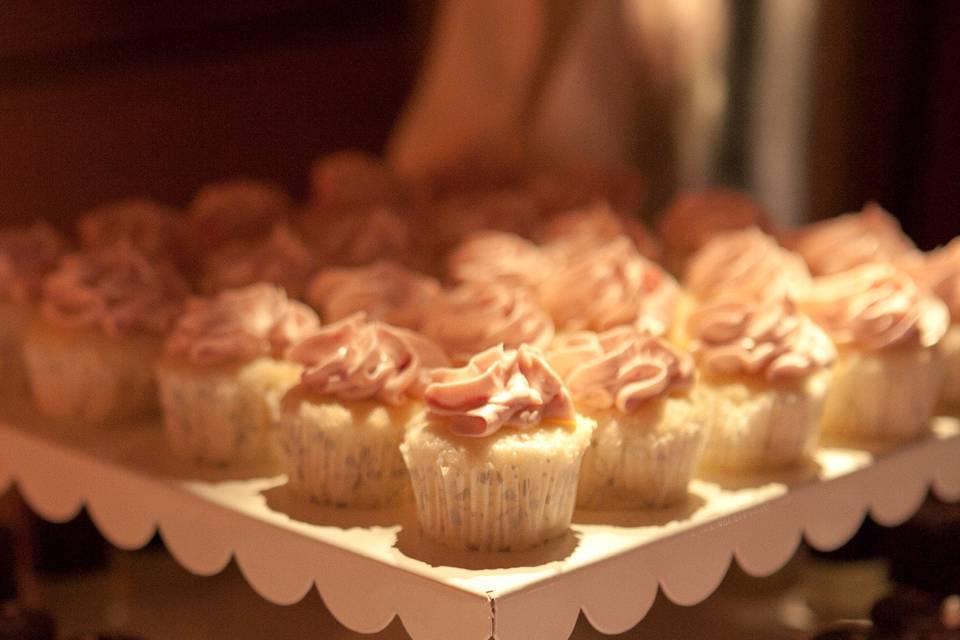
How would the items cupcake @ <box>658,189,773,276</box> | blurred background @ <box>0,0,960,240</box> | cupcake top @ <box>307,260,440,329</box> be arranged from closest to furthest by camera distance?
1. cupcake top @ <box>307,260,440,329</box>
2. cupcake @ <box>658,189,773,276</box>
3. blurred background @ <box>0,0,960,240</box>

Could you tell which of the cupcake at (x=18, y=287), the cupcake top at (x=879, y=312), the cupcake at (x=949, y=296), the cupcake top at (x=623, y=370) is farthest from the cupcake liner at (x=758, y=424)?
the cupcake at (x=18, y=287)

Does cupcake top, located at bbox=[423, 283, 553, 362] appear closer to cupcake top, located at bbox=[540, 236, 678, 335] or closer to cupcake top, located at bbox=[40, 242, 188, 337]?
cupcake top, located at bbox=[540, 236, 678, 335]

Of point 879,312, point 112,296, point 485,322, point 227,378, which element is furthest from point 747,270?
point 112,296

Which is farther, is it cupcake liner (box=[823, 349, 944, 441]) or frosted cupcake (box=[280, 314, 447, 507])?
cupcake liner (box=[823, 349, 944, 441])

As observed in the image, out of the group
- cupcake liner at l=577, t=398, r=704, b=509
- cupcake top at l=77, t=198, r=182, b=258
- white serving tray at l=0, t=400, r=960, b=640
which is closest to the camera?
white serving tray at l=0, t=400, r=960, b=640

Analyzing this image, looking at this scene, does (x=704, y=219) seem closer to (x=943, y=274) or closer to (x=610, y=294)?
(x=943, y=274)

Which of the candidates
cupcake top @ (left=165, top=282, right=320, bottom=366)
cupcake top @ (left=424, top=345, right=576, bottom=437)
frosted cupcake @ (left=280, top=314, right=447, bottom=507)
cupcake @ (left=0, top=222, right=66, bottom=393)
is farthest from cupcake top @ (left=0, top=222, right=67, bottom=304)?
cupcake top @ (left=424, top=345, right=576, bottom=437)

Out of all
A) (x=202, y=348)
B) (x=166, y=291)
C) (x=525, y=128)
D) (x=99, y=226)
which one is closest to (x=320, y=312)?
(x=166, y=291)

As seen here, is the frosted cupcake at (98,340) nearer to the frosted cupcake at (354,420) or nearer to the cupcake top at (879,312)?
the frosted cupcake at (354,420)
